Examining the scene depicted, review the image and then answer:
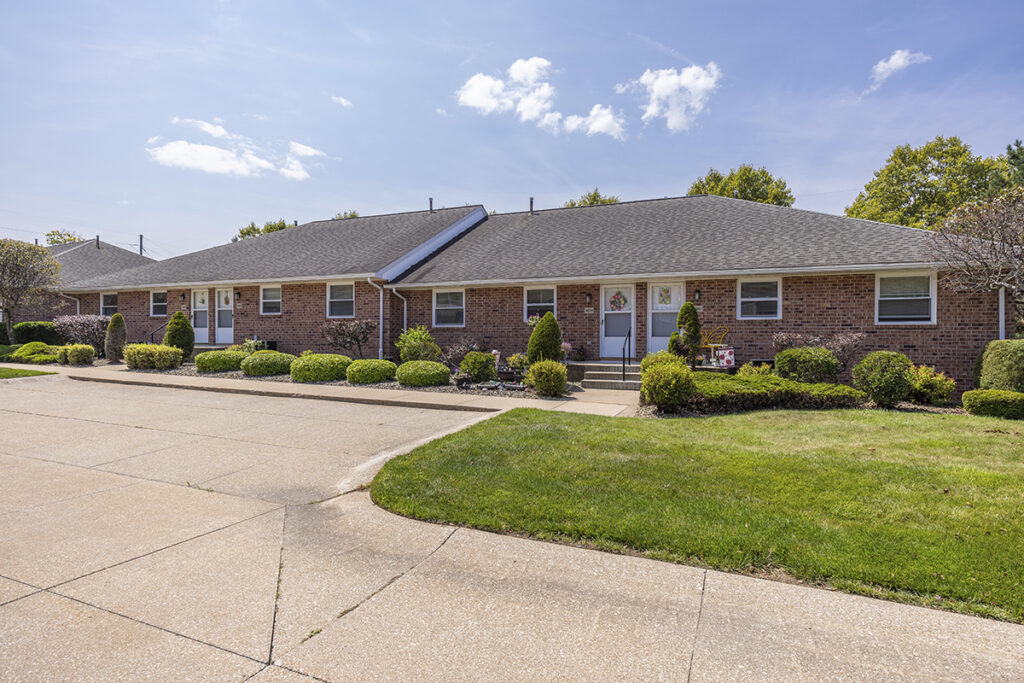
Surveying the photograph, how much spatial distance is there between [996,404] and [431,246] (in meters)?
16.0

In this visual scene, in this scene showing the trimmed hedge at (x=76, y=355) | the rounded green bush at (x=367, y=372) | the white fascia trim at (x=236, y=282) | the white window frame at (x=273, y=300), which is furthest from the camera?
the white window frame at (x=273, y=300)

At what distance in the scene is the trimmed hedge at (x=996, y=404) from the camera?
8492 millimetres

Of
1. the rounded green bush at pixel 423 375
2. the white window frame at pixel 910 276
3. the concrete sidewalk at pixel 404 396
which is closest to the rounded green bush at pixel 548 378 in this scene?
the concrete sidewalk at pixel 404 396

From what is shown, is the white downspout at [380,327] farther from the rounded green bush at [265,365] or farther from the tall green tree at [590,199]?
the tall green tree at [590,199]

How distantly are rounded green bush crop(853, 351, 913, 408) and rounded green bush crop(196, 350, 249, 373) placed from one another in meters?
15.5

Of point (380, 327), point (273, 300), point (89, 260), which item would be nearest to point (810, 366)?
point (380, 327)

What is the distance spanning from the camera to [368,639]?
9.03ft

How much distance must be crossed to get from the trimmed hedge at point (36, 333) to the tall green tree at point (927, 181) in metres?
42.5

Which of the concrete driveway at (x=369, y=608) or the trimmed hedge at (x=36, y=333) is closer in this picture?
the concrete driveway at (x=369, y=608)

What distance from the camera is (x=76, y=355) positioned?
1791 cm

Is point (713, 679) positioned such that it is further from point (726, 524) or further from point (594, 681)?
point (726, 524)

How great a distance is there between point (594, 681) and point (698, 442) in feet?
Answer: 15.4

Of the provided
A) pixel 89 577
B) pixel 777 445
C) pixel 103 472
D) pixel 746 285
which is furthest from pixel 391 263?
pixel 89 577

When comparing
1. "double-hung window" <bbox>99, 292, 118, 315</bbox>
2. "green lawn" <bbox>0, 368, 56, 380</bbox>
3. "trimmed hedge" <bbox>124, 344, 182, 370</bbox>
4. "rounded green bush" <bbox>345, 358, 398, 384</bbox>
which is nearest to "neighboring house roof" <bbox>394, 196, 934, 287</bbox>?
"rounded green bush" <bbox>345, 358, 398, 384</bbox>
